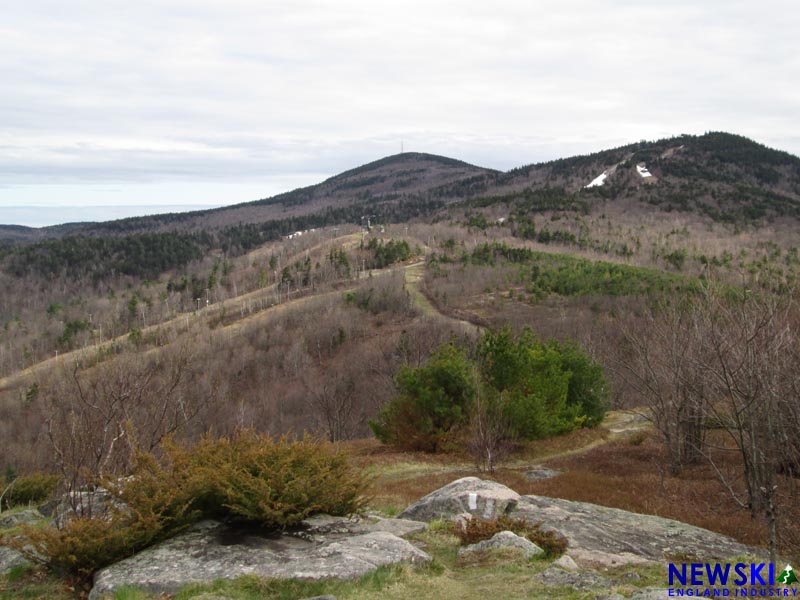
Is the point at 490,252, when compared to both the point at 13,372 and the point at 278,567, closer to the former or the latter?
the point at 13,372

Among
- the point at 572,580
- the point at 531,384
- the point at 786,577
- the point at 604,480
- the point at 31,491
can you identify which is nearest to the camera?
the point at 786,577

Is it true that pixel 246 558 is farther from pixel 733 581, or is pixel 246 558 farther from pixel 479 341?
pixel 479 341

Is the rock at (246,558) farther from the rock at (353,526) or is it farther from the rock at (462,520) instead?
the rock at (462,520)

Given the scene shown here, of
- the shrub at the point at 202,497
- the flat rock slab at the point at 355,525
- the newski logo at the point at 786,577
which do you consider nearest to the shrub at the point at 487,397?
the flat rock slab at the point at 355,525

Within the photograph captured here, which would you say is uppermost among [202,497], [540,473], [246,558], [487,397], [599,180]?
[599,180]

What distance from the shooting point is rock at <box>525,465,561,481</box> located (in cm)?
1573

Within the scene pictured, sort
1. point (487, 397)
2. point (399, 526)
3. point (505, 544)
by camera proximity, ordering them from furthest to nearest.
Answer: point (487, 397) < point (399, 526) < point (505, 544)

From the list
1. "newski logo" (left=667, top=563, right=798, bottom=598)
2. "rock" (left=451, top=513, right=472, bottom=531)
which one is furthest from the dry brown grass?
"newski logo" (left=667, top=563, right=798, bottom=598)

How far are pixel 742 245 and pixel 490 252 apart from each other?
39.7 meters

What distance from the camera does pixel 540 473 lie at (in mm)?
16234

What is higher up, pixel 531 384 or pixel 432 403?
pixel 531 384

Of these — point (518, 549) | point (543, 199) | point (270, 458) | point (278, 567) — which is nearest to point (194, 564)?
point (278, 567)

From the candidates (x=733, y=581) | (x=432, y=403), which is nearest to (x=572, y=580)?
(x=733, y=581)

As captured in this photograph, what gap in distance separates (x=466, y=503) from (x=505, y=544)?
1.99m
